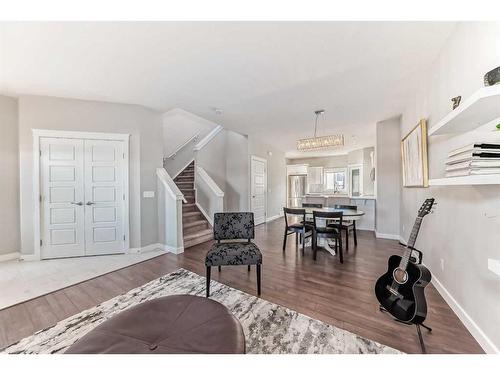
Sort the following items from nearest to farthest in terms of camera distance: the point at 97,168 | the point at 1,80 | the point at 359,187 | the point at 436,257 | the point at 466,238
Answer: the point at 466,238 < the point at 436,257 < the point at 1,80 < the point at 97,168 < the point at 359,187

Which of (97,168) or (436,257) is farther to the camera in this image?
(97,168)

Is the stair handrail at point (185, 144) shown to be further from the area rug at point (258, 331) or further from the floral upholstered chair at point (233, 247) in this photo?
the area rug at point (258, 331)

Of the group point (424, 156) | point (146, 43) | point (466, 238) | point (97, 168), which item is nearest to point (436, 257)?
point (466, 238)

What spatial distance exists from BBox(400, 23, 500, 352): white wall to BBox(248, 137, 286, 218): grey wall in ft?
14.4

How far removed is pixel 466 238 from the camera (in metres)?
1.75

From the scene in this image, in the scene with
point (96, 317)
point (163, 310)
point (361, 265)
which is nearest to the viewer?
point (163, 310)

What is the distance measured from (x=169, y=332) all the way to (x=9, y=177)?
13.6 ft

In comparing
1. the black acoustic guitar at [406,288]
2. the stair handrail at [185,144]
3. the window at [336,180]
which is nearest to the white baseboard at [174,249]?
the stair handrail at [185,144]

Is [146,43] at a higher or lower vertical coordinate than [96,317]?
higher

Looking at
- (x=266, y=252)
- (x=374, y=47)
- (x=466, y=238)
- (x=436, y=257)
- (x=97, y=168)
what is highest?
(x=374, y=47)

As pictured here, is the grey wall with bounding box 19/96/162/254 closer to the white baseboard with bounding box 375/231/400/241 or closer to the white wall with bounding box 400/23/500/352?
the white wall with bounding box 400/23/500/352

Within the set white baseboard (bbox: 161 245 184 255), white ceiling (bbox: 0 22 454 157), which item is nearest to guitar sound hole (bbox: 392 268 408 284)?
white ceiling (bbox: 0 22 454 157)

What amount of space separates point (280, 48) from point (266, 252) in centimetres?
310

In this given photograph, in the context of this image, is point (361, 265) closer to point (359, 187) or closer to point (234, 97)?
point (234, 97)
